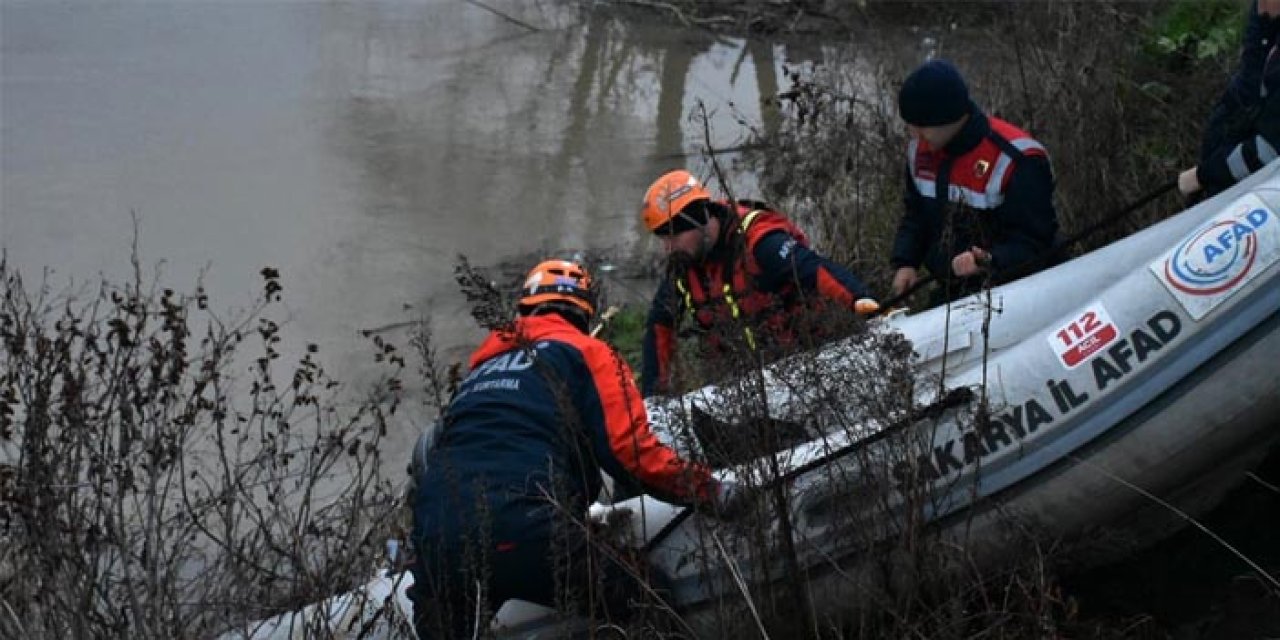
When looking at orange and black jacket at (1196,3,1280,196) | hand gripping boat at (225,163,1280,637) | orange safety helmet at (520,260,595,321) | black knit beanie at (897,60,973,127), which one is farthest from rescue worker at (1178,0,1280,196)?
orange safety helmet at (520,260,595,321)

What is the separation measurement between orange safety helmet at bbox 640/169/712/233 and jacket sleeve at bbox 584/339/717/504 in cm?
89

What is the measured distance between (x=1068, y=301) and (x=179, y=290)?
574cm

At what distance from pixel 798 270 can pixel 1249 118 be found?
1.42 m

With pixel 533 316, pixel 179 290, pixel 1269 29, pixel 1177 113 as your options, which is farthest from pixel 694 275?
pixel 179 290

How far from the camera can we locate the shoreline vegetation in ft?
11.8

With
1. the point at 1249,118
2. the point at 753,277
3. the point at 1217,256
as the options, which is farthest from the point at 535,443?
the point at 1249,118

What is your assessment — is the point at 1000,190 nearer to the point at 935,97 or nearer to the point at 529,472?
the point at 935,97

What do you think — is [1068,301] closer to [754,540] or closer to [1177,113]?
[754,540]

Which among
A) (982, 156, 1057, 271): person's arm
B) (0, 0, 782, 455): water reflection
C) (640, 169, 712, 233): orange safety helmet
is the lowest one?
(982, 156, 1057, 271): person's arm

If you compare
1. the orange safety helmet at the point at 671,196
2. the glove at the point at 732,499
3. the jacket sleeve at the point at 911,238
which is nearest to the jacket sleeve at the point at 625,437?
the glove at the point at 732,499

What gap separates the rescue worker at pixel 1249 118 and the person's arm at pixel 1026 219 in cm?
41

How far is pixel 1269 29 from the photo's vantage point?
4859 mm

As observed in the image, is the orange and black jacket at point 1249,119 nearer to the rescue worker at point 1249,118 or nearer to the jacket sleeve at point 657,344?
the rescue worker at point 1249,118

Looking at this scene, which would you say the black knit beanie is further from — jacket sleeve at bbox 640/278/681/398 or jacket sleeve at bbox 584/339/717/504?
jacket sleeve at bbox 584/339/717/504
